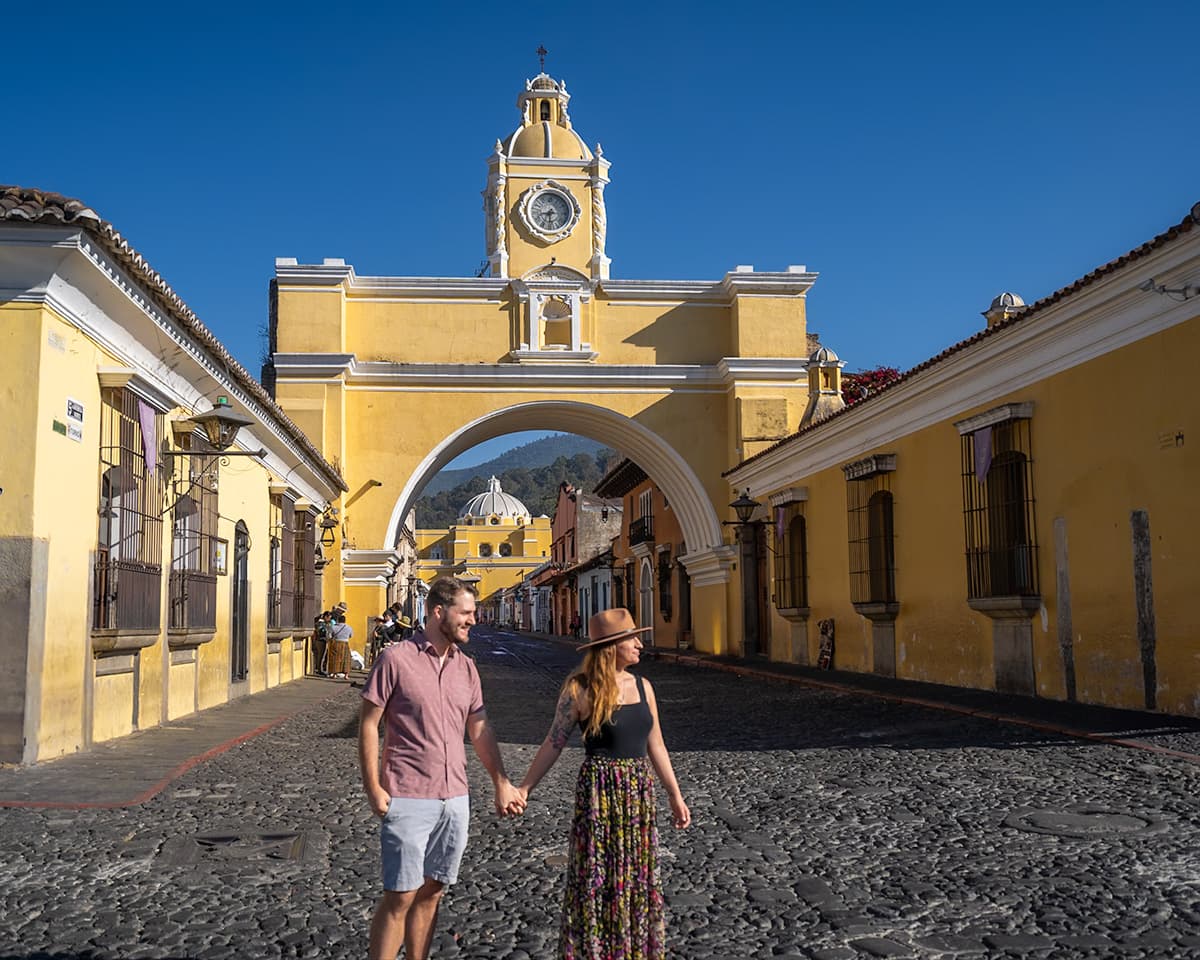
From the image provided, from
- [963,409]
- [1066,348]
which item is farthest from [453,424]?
[1066,348]

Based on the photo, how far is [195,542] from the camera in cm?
1203

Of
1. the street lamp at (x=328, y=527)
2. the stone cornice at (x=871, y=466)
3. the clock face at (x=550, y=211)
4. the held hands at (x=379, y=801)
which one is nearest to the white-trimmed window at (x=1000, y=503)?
the stone cornice at (x=871, y=466)

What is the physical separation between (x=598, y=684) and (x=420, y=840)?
25.9 inches

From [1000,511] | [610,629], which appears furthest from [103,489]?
[1000,511]

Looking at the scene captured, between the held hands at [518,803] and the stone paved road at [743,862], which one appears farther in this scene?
the stone paved road at [743,862]

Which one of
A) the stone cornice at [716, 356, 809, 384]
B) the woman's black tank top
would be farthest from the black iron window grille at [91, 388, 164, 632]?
the stone cornice at [716, 356, 809, 384]

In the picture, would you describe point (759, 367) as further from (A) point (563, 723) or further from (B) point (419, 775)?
(B) point (419, 775)

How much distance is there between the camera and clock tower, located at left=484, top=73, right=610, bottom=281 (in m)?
Result: 25.2

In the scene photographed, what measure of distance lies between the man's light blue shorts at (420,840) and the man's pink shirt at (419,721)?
3 cm

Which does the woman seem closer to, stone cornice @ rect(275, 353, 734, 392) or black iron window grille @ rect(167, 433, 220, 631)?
black iron window grille @ rect(167, 433, 220, 631)

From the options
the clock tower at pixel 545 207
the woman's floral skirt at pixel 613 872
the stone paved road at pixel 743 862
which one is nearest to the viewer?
the woman's floral skirt at pixel 613 872

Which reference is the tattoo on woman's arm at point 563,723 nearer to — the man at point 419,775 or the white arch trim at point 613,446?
the man at point 419,775

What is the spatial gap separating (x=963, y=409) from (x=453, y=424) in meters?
12.4

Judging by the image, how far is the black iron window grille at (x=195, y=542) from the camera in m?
11.3
